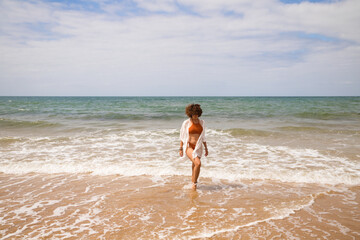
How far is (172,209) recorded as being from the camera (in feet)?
14.3

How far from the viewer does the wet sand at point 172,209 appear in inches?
142

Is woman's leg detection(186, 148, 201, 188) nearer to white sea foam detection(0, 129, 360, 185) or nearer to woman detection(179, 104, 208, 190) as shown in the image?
woman detection(179, 104, 208, 190)

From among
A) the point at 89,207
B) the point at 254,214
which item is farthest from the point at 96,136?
the point at 254,214

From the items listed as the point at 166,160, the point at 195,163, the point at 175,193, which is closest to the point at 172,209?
the point at 175,193

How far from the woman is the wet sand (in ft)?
2.17

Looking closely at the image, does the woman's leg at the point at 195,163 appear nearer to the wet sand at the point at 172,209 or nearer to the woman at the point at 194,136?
the woman at the point at 194,136

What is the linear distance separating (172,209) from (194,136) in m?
1.62

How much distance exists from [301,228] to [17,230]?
4.29 metres

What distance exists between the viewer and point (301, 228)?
3711 mm

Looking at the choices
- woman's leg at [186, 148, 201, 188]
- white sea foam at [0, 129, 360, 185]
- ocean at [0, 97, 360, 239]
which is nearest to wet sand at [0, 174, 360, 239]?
ocean at [0, 97, 360, 239]

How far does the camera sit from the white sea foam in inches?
252

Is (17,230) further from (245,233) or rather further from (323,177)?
(323,177)

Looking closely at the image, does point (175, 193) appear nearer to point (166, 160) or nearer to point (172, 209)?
point (172, 209)

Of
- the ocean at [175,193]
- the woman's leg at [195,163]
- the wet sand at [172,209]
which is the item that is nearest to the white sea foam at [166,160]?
the ocean at [175,193]
